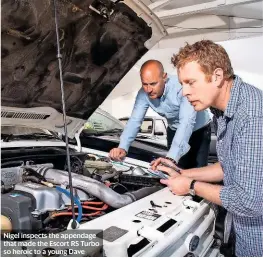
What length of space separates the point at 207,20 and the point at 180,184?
700cm

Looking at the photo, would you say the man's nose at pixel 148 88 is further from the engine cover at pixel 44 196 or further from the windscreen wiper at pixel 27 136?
the engine cover at pixel 44 196

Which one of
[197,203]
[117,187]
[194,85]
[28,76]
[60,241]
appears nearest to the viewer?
[60,241]

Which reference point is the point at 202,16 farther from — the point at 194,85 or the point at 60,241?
the point at 60,241

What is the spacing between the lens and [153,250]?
109cm

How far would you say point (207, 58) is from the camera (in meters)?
1.28

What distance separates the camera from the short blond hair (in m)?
1.28

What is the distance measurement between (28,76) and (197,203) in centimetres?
112

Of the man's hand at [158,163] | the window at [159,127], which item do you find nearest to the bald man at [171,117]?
the man's hand at [158,163]

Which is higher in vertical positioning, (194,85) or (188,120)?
(194,85)

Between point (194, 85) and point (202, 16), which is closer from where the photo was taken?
point (194, 85)

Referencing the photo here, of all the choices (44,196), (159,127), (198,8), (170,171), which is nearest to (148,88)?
(170,171)

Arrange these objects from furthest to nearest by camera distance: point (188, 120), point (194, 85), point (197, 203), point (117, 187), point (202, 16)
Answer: point (202, 16)
point (188, 120)
point (117, 187)
point (197, 203)
point (194, 85)

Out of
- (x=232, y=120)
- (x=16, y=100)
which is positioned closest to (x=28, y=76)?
(x=16, y=100)

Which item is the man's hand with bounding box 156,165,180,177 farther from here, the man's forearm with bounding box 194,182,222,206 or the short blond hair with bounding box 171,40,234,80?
the short blond hair with bounding box 171,40,234,80
